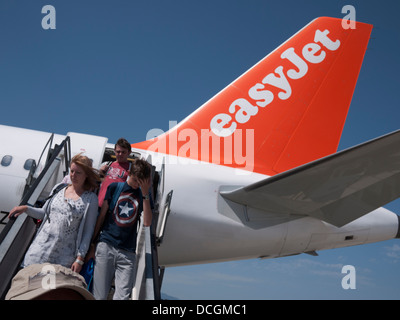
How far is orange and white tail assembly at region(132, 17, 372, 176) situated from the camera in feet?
28.7

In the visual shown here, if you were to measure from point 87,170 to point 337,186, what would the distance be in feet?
13.4

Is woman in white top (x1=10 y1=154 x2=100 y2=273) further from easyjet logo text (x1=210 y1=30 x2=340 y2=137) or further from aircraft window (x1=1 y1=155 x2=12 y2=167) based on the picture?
easyjet logo text (x1=210 y1=30 x2=340 y2=137)

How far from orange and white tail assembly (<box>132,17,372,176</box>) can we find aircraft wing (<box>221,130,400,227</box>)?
4.95ft

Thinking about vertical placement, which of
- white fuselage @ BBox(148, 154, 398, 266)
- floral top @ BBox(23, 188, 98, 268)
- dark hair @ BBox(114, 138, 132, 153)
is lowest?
floral top @ BBox(23, 188, 98, 268)

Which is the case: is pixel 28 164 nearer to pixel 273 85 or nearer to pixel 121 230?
pixel 121 230

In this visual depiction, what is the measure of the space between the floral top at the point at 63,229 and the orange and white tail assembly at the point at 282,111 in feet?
14.3

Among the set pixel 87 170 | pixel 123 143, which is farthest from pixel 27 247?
pixel 123 143

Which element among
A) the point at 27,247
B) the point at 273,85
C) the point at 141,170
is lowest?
the point at 27,247

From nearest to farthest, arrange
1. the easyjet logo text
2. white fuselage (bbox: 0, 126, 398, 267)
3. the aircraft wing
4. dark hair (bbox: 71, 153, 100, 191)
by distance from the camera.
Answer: dark hair (bbox: 71, 153, 100, 191) → the aircraft wing → white fuselage (bbox: 0, 126, 398, 267) → the easyjet logo text

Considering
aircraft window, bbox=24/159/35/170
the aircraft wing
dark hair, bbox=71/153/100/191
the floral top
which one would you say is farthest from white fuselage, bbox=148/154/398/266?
the floral top

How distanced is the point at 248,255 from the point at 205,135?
276cm

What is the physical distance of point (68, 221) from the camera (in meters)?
3.98
